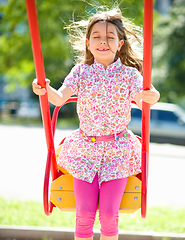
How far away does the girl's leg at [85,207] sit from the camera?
1828 millimetres

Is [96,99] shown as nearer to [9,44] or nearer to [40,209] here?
[40,209]

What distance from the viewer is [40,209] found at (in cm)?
354

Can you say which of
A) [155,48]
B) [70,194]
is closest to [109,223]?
[70,194]

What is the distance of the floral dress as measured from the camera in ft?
6.36

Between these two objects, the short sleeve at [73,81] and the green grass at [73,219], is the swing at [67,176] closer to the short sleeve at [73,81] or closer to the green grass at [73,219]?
the short sleeve at [73,81]

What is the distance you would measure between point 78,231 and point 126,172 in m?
0.42

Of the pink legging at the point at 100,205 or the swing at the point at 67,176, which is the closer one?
the swing at the point at 67,176

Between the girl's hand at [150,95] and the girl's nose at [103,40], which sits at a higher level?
the girl's nose at [103,40]

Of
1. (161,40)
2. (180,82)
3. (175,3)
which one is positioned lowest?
(180,82)

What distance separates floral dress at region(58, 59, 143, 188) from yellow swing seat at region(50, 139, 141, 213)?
6 cm

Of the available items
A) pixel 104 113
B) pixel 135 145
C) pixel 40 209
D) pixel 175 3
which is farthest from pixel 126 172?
pixel 175 3

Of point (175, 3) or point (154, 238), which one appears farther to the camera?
point (175, 3)

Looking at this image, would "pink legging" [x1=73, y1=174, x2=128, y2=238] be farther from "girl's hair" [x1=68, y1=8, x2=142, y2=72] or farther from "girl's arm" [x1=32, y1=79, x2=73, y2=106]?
"girl's hair" [x1=68, y1=8, x2=142, y2=72]

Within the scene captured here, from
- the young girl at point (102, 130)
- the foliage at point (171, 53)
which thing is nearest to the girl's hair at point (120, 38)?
the young girl at point (102, 130)
